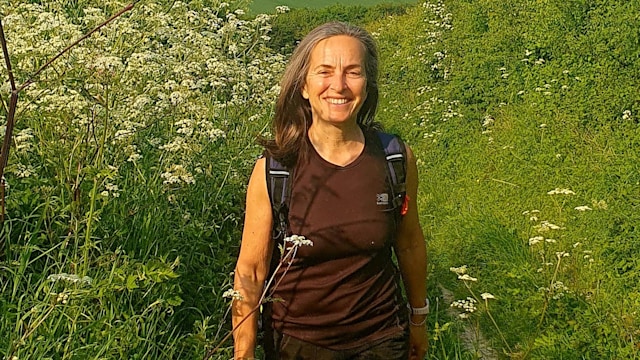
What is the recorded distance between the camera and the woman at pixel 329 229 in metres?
2.56

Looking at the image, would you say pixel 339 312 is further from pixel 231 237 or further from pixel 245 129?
pixel 245 129

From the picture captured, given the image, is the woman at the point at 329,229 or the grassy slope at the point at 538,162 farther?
the grassy slope at the point at 538,162

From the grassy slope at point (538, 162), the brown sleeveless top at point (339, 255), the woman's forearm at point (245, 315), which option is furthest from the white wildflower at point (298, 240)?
the grassy slope at point (538, 162)

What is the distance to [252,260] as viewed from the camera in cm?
257

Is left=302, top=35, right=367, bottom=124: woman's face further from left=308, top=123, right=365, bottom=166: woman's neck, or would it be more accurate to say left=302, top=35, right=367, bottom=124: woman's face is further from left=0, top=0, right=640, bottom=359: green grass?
left=0, top=0, right=640, bottom=359: green grass

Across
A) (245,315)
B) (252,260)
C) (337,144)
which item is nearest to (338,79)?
(337,144)

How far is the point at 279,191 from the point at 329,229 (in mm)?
203

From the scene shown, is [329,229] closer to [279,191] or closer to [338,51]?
[279,191]

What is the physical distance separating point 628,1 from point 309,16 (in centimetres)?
1187

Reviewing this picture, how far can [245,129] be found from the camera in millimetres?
5141

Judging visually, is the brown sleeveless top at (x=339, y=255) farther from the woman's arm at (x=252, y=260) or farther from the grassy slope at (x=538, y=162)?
the grassy slope at (x=538, y=162)

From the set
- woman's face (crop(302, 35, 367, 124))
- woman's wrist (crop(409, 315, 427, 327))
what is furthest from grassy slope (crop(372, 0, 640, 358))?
woman's face (crop(302, 35, 367, 124))

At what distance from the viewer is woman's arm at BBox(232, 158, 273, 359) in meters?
2.54

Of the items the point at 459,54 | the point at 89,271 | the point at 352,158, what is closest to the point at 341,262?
the point at 352,158
